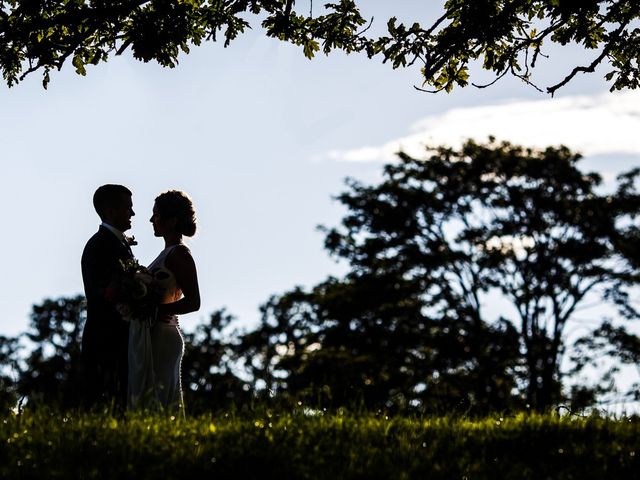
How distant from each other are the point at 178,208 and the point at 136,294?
3.01ft

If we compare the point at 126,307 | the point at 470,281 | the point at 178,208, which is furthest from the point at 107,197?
the point at 470,281

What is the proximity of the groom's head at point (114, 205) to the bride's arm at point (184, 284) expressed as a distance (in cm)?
78

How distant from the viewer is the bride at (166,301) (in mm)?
8406

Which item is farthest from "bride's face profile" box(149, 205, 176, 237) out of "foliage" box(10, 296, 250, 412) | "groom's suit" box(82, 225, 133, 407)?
"foliage" box(10, 296, 250, 412)

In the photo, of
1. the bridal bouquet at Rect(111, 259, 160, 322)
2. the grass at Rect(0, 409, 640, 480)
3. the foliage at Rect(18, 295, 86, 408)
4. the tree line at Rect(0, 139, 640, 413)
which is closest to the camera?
the grass at Rect(0, 409, 640, 480)

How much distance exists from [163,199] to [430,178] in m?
23.9

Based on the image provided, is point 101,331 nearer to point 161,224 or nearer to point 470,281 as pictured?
point 161,224

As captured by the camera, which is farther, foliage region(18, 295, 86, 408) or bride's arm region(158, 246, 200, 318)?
foliage region(18, 295, 86, 408)

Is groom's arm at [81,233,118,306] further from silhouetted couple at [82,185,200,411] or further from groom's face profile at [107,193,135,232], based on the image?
groom's face profile at [107,193,135,232]

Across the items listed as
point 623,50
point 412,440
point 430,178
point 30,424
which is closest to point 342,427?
point 412,440

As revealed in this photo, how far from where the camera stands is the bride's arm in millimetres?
8375

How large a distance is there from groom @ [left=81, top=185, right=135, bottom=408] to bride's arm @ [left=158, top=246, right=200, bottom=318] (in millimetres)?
563

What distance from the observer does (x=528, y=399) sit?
28.5 meters

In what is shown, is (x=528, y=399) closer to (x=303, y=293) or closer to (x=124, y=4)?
(x=303, y=293)
